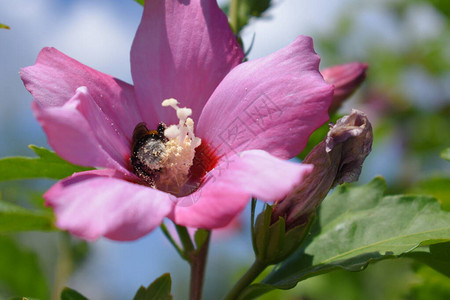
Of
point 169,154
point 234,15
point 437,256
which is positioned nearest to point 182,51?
point 169,154

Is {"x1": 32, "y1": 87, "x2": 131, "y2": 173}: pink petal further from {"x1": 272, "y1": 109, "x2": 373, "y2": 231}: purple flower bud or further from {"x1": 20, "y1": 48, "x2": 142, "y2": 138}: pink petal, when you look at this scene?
{"x1": 272, "y1": 109, "x2": 373, "y2": 231}: purple flower bud

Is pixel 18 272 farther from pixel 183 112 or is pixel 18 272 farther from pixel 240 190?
pixel 240 190

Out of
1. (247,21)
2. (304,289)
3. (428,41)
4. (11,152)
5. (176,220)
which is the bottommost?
(11,152)

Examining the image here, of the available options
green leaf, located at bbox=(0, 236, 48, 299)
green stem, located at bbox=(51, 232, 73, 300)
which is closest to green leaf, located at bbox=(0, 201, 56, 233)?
green stem, located at bbox=(51, 232, 73, 300)

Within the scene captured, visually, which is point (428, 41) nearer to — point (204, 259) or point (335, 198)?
point (335, 198)

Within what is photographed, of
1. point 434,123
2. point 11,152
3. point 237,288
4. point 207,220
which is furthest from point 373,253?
point 11,152

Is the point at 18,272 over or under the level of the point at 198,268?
under

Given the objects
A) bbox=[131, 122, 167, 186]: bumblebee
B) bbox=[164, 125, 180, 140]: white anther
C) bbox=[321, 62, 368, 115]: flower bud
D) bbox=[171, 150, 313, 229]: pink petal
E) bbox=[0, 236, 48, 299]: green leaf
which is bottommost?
bbox=[0, 236, 48, 299]: green leaf
